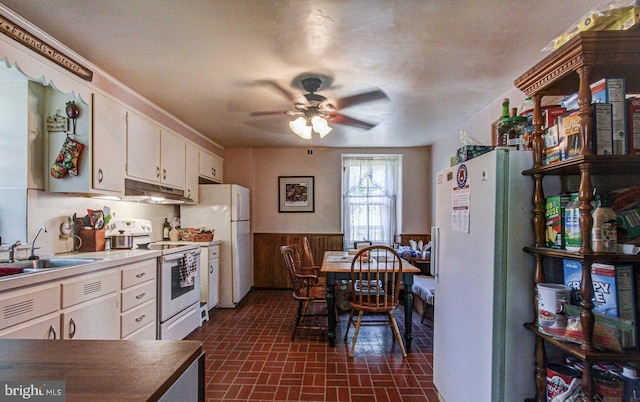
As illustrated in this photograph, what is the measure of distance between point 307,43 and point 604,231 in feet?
5.87

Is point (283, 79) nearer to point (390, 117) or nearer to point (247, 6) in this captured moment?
point (247, 6)

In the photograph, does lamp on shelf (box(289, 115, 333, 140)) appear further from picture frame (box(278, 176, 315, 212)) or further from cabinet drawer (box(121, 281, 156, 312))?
picture frame (box(278, 176, 315, 212))

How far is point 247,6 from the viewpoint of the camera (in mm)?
1640

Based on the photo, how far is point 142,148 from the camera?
116 inches

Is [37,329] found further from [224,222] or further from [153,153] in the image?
[224,222]

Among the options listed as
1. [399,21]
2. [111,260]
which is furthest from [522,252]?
[111,260]

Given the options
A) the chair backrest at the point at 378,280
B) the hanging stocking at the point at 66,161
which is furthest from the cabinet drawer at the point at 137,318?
the chair backrest at the point at 378,280

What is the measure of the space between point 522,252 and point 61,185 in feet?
9.56

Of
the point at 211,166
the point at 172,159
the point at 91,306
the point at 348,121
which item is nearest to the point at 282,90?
the point at 348,121

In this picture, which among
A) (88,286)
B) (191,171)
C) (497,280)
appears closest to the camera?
(497,280)

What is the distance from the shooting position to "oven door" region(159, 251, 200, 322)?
2.76 m

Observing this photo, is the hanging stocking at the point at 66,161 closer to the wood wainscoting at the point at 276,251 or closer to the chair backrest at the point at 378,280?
the chair backrest at the point at 378,280

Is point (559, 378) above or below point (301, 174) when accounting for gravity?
below

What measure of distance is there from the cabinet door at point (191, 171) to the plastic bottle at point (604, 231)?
381cm
